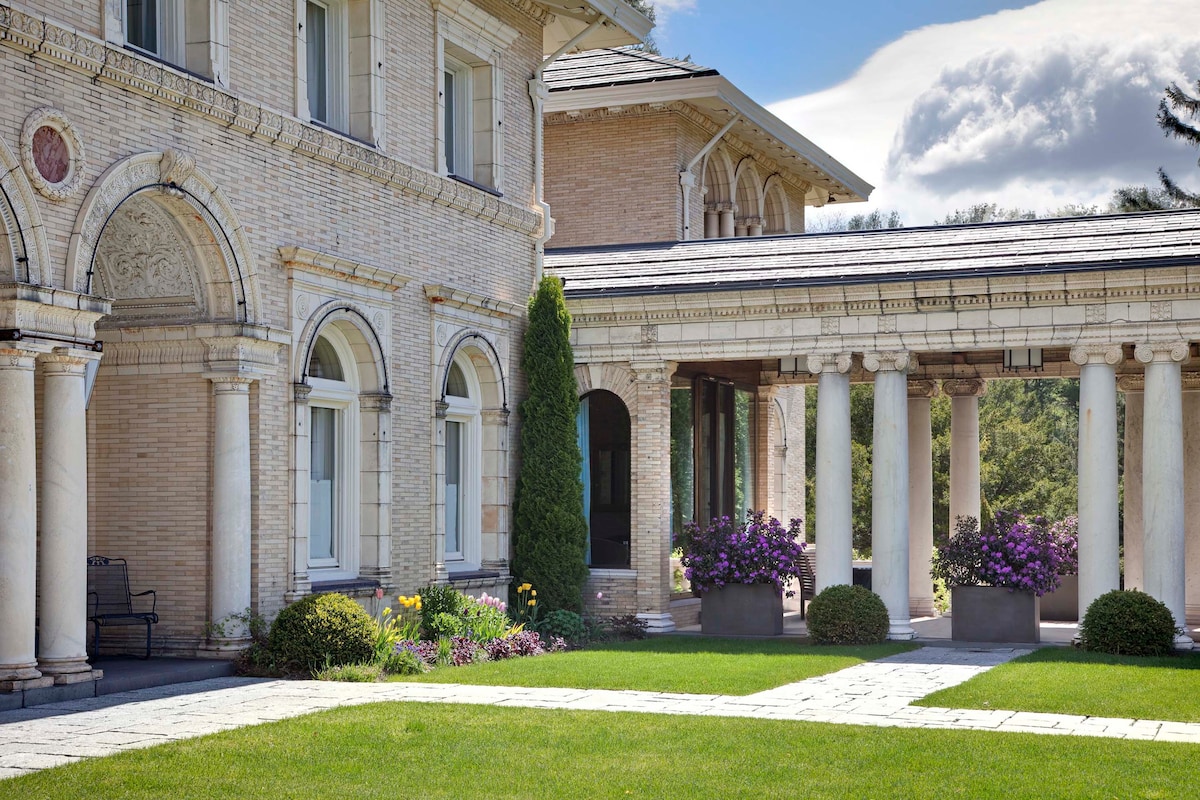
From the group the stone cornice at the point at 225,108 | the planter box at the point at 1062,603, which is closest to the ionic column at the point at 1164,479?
the planter box at the point at 1062,603

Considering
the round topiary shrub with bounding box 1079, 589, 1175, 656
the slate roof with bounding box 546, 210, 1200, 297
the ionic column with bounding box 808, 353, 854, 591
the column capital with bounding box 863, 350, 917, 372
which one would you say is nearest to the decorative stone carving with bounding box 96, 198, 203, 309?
the slate roof with bounding box 546, 210, 1200, 297

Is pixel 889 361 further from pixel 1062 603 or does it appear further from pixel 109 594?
pixel 109 594

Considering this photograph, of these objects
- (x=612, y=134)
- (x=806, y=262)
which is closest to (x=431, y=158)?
(x=806, y=262)

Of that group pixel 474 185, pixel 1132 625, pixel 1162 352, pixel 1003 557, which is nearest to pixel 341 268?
pixel 474 185

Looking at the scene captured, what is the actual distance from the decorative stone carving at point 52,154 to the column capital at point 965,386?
1548 cm

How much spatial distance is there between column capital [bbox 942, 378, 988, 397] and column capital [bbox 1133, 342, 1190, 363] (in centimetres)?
546

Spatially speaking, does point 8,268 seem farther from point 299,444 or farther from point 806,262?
point 806,262

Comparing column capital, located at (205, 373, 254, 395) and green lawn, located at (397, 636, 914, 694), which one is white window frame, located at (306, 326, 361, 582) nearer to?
column capital, located at (205, 373, 254, 395)

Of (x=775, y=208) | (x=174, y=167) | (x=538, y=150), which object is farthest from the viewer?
(x=775, y=208)

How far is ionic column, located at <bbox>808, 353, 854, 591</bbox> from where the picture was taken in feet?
67.1

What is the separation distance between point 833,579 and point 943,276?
439 cm

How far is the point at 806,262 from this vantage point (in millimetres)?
21188

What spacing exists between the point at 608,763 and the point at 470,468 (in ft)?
35.6

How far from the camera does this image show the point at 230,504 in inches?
600
